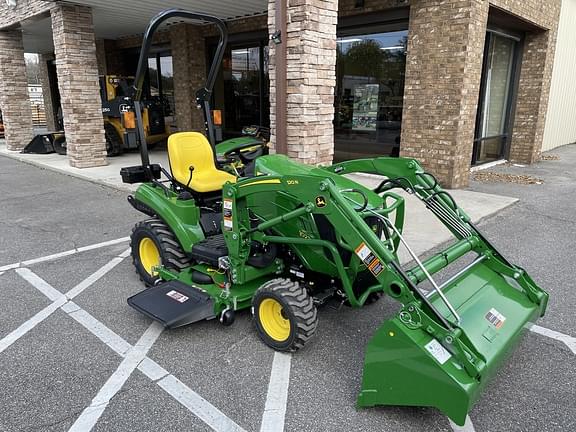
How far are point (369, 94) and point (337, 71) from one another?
1.02 meters

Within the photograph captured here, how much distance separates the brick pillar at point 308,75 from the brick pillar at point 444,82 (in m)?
2.88

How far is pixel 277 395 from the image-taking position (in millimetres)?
2701

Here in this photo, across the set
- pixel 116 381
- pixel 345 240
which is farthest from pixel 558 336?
pixel 116 381

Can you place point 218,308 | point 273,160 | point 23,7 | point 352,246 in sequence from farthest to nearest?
point 23,7 < point 273,160 < point 218,308 < point 352,246

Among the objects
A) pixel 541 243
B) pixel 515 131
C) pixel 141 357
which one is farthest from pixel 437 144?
pixel 141 357

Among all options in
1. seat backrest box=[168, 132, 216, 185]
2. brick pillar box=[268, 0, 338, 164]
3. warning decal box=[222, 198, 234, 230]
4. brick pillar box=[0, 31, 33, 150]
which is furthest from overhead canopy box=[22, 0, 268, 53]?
warning decal box=[222, 198, 234, 230]

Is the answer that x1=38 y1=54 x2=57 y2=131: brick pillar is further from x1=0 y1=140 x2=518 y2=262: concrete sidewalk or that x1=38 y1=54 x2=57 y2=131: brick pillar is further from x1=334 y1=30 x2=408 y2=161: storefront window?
x1=334 y1=30 x2=408 y2=161: storefront window

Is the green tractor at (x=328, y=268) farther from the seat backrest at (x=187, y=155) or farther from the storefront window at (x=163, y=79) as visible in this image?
the storefront window at (x=163, y=79)

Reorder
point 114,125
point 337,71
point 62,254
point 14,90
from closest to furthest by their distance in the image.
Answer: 1. point 62,254
2. point 337,71
3. point 114,125
4. point 14,90

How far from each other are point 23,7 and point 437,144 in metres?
10.1

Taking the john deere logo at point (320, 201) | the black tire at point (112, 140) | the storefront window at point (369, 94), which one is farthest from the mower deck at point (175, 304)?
the black tire at point (112, 140)

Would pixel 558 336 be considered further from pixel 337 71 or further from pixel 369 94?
pixel 337 71

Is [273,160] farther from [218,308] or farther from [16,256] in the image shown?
[16,256]

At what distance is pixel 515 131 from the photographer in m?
11.4
